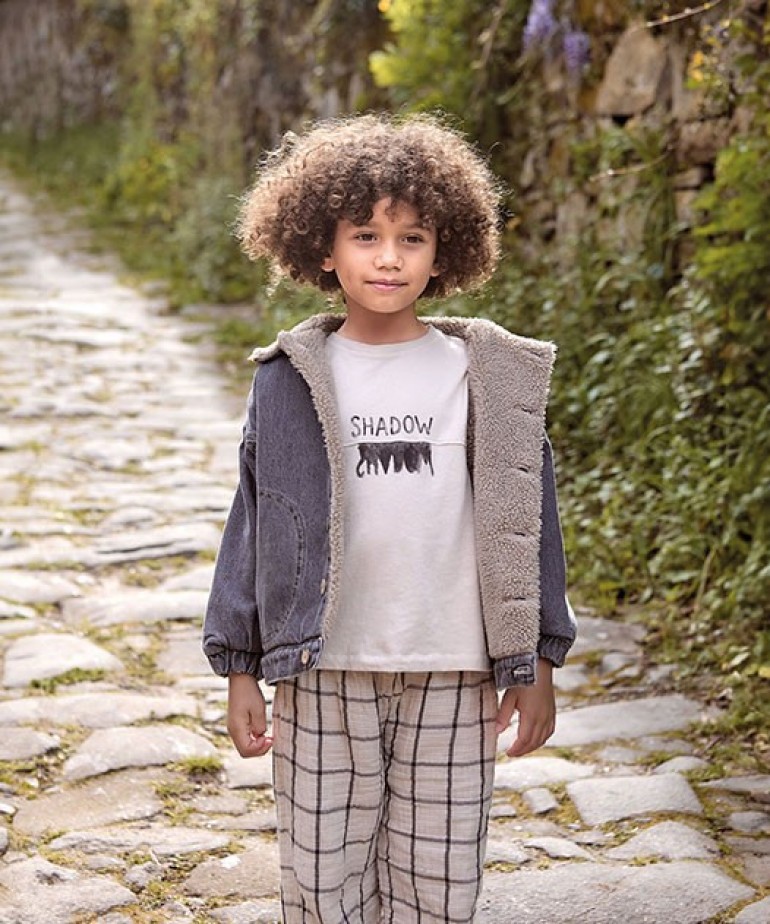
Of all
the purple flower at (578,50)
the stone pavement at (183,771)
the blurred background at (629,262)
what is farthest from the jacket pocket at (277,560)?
the purple flower at (578,50)

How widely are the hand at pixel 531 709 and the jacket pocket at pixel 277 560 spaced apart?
1.13 feet

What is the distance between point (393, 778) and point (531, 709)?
0.73 ft

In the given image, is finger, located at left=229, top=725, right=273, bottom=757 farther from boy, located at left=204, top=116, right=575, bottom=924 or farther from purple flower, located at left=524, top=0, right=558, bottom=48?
purple flower, located at left=524, top=0, right=558, bottom=48

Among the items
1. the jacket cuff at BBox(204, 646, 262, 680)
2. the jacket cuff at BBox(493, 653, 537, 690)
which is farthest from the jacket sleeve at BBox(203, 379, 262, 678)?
the jacket cuff at BBox(493, 653, 537, 690)

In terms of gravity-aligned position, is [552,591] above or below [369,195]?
below

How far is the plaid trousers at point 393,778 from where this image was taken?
2.07m

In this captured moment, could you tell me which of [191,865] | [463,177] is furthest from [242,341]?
[463,177]

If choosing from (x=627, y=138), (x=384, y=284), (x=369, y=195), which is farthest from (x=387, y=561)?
(x=627, y=138)

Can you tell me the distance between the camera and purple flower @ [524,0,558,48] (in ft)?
20.6

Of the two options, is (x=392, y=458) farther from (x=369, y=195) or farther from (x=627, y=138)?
(x=627, y=138)

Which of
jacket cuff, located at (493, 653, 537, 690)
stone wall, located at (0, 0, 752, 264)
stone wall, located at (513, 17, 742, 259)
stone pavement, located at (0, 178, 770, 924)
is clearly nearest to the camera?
jacket cuff, located at (493, 653, 537, 690)

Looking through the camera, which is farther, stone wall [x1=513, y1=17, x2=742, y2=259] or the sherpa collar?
stone wall [x1=513, y1=17, x2=742, y2=259]

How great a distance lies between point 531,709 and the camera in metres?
2.11

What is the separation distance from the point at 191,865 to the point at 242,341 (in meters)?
5.91
